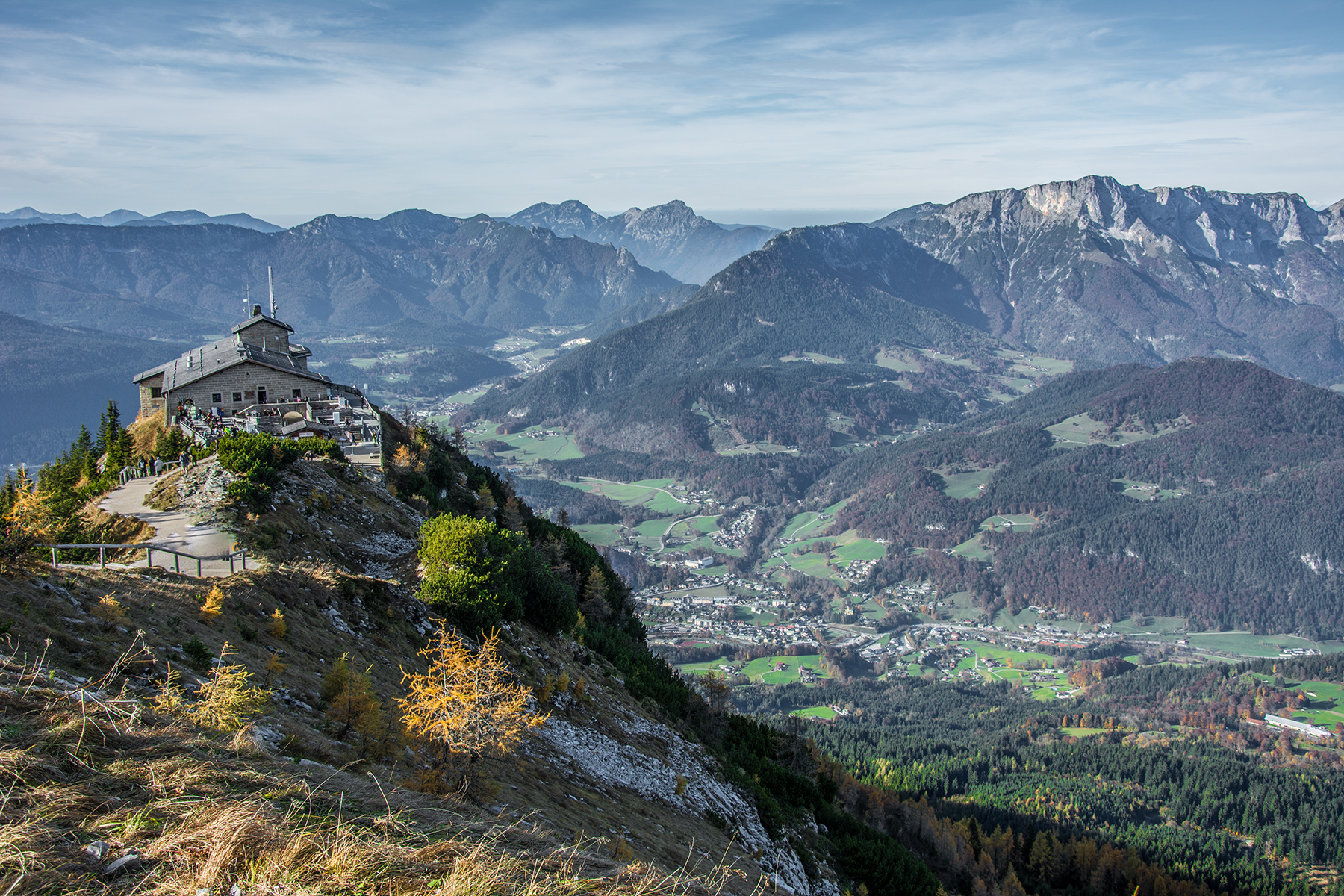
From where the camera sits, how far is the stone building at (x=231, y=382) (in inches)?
1896

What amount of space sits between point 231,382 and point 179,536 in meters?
28.7

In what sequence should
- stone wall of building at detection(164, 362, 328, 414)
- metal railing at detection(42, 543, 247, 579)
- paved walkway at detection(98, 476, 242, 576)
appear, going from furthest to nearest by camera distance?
stone wall of building at detection(164, 362, 328, 414) < paved walkway at detection(98, 476, 242, 576) < metal railing at detection(42, 543, 247, 579)

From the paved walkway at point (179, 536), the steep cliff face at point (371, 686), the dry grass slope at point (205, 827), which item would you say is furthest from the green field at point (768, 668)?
the dry grass slope at point (205, 827)

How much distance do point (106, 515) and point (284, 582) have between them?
11.7 m

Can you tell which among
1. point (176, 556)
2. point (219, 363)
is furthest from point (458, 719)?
point (219, 363)

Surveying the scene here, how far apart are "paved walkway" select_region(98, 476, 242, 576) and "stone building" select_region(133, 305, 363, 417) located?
20.5 meters

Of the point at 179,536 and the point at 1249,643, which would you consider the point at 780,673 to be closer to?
the point at 1249,643

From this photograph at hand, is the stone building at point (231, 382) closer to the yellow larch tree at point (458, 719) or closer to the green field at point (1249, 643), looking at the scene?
the yellow larch tree at point (458, 719)

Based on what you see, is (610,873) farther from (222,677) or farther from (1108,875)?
(1108,875)

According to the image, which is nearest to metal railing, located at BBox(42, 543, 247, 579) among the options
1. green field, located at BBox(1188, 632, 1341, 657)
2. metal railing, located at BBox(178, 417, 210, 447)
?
metal railing, located at BBox(178, 417, 210, 447)

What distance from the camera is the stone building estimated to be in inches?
1896

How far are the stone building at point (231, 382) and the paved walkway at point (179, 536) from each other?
2050cm

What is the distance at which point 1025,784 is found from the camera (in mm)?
92750

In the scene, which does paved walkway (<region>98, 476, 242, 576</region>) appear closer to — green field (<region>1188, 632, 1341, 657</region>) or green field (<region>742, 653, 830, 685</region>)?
green field (<region>742, 653, 830, 685</region>)
